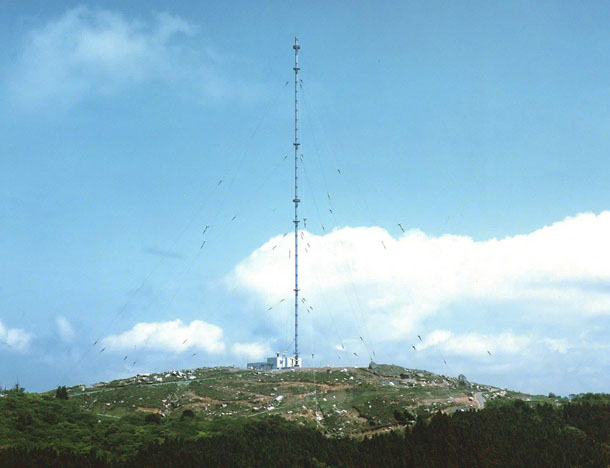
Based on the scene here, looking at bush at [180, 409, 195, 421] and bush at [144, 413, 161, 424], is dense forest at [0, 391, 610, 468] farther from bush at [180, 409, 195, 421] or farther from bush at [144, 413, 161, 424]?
bush at [180, 409, 195, 421]

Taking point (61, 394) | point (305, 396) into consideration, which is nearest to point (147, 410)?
point (61, 394)

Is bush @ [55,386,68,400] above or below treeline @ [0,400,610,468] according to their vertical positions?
above

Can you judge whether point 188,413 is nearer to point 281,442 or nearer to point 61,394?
point 61,394

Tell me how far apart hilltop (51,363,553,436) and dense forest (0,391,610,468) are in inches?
185

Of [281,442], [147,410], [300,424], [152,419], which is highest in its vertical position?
[147,410]

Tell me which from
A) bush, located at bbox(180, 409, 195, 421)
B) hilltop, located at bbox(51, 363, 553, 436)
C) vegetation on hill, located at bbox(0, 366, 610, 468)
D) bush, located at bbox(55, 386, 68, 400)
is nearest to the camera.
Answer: vegetation on hill, located at bbox(0, 366, 610, 468)

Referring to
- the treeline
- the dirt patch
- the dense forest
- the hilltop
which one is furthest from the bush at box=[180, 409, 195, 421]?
the dirt patch

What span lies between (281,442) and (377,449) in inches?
168

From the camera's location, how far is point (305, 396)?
131 feet

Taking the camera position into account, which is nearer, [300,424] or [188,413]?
[300,424]

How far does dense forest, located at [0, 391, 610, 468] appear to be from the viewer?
22.9 m

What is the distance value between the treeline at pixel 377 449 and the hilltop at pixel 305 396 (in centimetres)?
604

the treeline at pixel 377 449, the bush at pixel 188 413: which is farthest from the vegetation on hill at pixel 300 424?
the bush at pixel 188 413

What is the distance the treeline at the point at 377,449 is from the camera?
2233 cm
